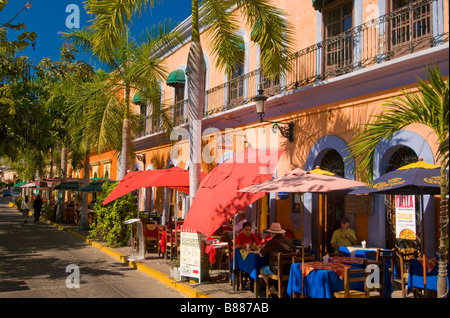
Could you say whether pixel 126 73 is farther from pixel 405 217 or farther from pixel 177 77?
pixel 405 217

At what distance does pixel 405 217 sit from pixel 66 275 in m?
7.64

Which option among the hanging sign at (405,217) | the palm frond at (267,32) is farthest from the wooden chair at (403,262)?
the palm frond at (267,32)

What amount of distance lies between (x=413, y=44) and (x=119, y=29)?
661cm

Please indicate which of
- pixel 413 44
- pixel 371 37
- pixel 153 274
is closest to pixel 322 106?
pixel 371 37

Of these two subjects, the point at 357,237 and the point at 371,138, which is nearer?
the point at 371,138

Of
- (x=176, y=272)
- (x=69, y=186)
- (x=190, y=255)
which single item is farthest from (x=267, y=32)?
(x=69, y=186)

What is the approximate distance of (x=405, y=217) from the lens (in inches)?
349

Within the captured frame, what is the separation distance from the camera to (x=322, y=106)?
1109 cm

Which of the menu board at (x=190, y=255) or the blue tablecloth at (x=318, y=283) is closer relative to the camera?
the blue tablecloth at (x=318, y=283)

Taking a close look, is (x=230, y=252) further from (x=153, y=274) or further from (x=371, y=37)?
(x=371, y=37)

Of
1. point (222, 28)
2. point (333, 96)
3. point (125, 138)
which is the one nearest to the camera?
point (222, 28)

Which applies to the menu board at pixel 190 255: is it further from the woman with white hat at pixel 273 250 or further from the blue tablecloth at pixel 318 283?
the blue tablecloth at pixel 318 283

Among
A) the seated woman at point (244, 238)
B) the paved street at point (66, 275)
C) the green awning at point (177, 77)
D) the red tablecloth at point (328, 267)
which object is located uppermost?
the green awning at point (177, 77)

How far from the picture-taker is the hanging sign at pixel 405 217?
870cm
